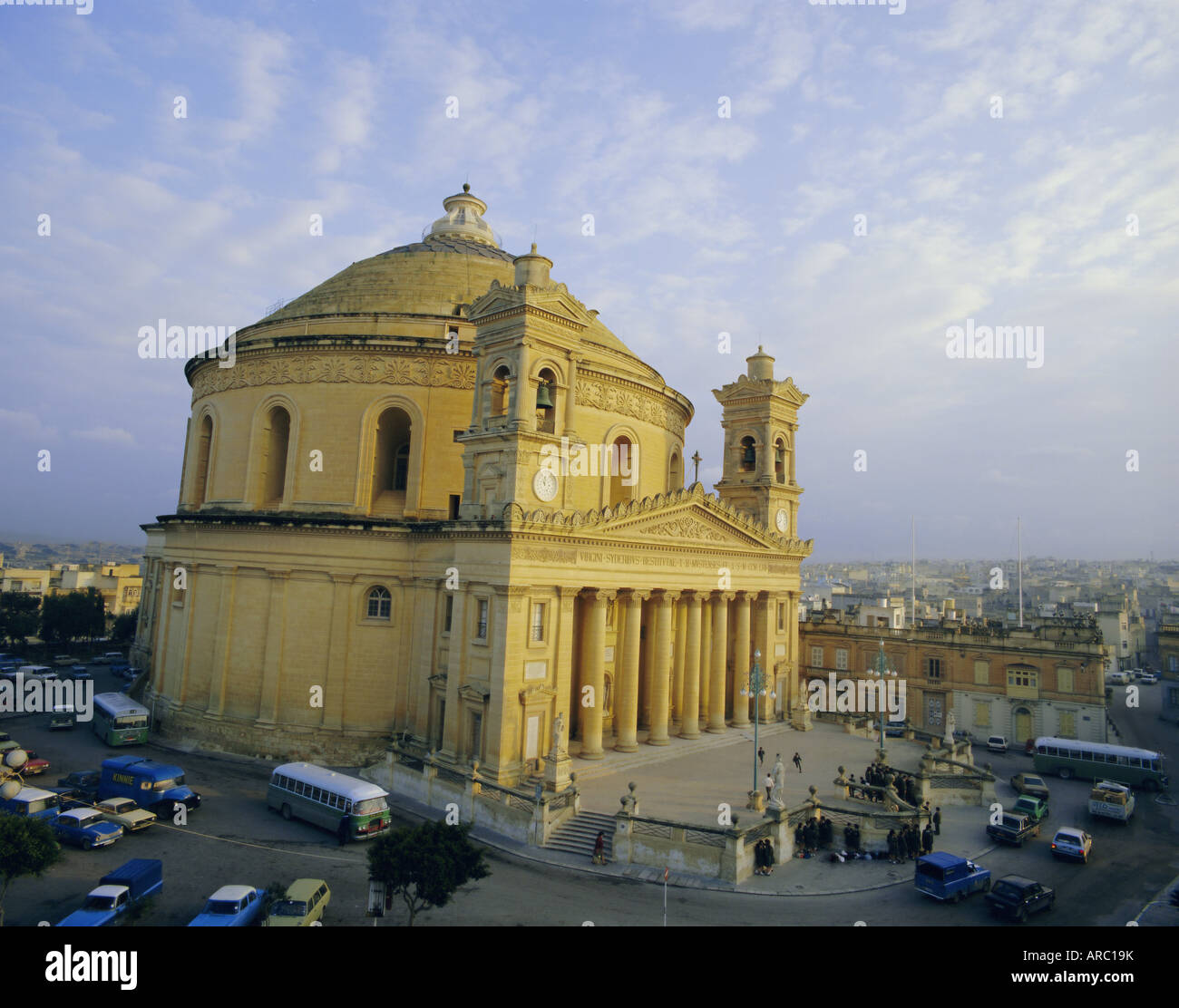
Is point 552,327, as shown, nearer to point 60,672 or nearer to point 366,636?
point 366,636

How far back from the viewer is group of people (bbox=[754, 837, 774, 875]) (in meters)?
23.4

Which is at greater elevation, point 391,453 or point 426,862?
point 391,453

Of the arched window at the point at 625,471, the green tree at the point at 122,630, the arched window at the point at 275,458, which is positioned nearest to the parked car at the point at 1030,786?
the arched window at the point at 625,471

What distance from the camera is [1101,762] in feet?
124

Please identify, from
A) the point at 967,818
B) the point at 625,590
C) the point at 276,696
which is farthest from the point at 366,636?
the point at 967,818

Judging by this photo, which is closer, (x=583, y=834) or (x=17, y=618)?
(x=583, y=834)

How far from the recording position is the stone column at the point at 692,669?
3681cm

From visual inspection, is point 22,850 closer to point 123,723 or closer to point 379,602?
point 379,602

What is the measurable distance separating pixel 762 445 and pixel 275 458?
88.8 ft

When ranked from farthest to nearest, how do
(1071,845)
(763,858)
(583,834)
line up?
(1071,845)
(583,834)
(763,858)

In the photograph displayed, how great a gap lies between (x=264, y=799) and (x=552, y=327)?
22.1 metres

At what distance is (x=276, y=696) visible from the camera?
34.8 meters

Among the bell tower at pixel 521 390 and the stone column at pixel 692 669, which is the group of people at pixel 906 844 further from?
the bell tower at pixel 521 390

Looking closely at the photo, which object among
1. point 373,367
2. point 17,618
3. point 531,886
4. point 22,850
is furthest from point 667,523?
point 17,618
